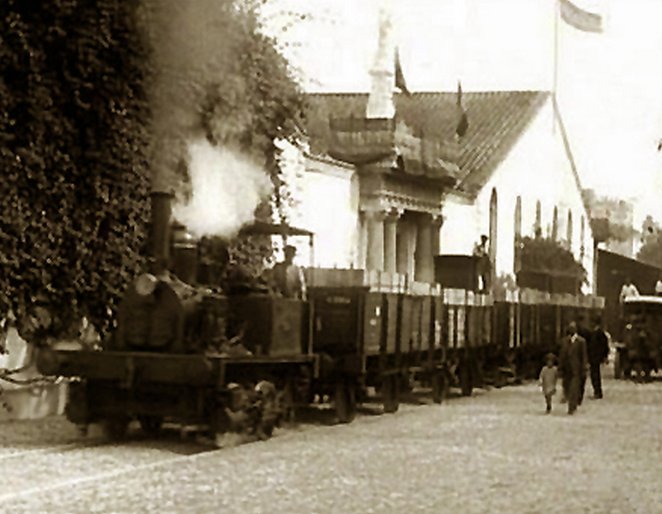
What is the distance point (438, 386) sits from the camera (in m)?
21.3

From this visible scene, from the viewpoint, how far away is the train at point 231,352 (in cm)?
1289

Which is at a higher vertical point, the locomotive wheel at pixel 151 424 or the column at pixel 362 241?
the column at pixel 362 241

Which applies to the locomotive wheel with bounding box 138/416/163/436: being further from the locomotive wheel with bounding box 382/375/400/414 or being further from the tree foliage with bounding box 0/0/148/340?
the locomotive wheel with bounding box 382/375/400/414

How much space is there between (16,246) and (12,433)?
2273 millimetres

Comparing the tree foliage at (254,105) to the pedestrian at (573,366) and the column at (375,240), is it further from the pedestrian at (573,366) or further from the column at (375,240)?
the column at (375,240)

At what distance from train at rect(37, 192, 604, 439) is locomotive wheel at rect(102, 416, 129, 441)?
0.01 metres

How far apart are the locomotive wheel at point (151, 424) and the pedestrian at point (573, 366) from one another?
719 centimetres

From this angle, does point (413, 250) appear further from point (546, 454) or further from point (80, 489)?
point (80, 489)

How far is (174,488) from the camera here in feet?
32.1

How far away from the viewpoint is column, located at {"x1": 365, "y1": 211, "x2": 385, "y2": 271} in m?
29.7

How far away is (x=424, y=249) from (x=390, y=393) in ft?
51.8

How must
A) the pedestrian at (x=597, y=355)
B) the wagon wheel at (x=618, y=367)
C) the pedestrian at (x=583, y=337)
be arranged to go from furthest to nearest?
the wagon wheel at (x=618, y=367), the pedestrian at (x=597, y=355), the pedestrian at (x=583, y=337)

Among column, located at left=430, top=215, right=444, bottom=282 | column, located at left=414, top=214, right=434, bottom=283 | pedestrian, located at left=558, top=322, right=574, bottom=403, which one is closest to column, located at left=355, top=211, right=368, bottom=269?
column, located at left=414, top=214, right=434, bottom=283

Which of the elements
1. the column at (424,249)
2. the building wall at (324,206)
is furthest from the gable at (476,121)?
the building wall at (324,206)
